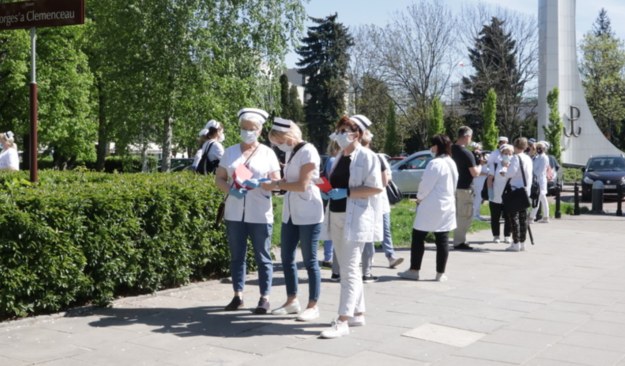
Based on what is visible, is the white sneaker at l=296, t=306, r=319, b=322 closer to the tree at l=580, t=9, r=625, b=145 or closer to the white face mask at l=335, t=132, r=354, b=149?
the white face mask at l=335, t=132, r=354, b=149

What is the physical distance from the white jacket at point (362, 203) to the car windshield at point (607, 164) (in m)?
20.9

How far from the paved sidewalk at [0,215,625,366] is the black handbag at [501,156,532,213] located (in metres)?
2.53

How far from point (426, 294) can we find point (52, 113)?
2959 centimetres

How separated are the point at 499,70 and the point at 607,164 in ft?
85.9

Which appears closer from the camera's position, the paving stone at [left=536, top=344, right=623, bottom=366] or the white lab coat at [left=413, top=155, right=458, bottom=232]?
the paving stone at [left=536, top=344, right=623, bottom=366]

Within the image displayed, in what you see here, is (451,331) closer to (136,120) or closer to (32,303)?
(32,303)

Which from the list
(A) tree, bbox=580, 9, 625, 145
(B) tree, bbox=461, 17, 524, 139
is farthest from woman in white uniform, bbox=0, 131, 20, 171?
(A) tree, bbox=580, 9, 625, 145

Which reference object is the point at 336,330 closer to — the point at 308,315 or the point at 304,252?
the point at 308,315

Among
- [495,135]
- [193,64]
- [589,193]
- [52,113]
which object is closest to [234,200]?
[589,193]

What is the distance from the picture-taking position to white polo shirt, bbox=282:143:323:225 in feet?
21.8

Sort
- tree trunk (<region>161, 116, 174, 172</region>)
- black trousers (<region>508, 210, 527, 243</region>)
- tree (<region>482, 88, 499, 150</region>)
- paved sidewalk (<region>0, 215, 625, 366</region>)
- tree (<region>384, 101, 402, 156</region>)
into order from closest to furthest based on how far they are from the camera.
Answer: paved sidewalk (<region>0, 215, 625, 366</region>) → black trousers (<region>508, 210, 527, 243</region>) → tree trunk (<region>161, 116, 174, 172</region>) → tree (<region>482, 88, 499, 150</region>) → tree (<region>384, 101, 402, 156</region>)

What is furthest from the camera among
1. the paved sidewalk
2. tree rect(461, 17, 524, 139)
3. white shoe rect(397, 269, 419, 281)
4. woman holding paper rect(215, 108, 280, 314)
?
tree rect(461, 17, 524, 139)

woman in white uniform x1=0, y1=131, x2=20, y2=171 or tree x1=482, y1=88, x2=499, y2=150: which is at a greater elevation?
tree x1=482, y1=88, x2=499, y2=150

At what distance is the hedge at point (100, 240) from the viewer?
6.45 m
